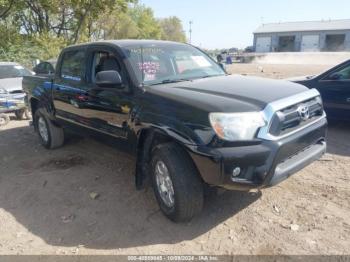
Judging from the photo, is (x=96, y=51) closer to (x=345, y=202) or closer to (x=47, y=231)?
(x=47, y=231)

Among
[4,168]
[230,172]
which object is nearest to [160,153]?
[230,172]

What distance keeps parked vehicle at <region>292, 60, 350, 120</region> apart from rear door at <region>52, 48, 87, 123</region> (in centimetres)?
444

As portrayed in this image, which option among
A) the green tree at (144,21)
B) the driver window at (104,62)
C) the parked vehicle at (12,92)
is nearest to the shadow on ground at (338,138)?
the driver window at (104,62)

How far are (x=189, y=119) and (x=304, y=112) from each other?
1.23 m

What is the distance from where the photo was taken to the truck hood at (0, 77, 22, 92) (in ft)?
31.0

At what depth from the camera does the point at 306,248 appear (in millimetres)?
3109

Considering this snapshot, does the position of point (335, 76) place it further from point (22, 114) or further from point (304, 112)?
point (22, 114)

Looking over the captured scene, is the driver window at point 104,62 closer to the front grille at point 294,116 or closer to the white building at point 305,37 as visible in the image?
the front grille at point 294,116

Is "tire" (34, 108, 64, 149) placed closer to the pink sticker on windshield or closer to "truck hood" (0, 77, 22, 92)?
the pink sticker on windshield

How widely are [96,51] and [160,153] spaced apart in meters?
1.99

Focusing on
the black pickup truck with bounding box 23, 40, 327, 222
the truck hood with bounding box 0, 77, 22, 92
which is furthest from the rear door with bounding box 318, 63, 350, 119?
the truck hood with bounding box 0, 77, 22, 92

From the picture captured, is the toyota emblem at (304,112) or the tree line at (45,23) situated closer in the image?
the toyota emblem at (304,112)

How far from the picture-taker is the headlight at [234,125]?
308 centimetres

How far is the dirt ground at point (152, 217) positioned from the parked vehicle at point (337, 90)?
1344 millimetres
